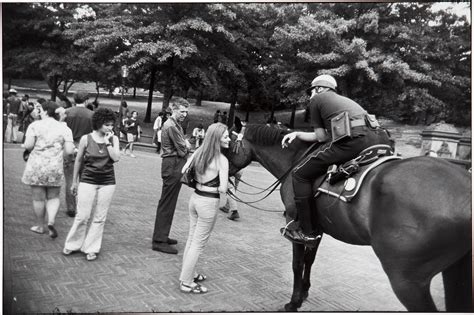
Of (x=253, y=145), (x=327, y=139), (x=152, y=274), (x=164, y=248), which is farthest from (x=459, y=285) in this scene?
(x=164, y=248)

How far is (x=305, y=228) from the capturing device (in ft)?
12.6

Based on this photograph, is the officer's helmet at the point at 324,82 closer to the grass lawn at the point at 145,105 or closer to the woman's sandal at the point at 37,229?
the grass lawn at the point at 145,105

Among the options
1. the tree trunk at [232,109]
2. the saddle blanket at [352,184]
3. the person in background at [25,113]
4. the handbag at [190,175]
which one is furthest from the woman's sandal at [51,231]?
the saddle blanket at [352,184]

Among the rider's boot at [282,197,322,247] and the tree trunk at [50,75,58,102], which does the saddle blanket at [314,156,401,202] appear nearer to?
the rider's boot at [282,197,322,247]

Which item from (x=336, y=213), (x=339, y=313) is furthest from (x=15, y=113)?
(x=339, y=313)

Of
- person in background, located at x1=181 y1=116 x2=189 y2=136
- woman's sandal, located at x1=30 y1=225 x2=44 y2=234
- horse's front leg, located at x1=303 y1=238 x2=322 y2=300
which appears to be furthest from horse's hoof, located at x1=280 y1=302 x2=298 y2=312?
woman's sandal, located at x1=30 y1=225 x2=44 y2=234

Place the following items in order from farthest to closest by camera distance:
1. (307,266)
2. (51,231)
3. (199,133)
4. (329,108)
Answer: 1. (199,133)
2. (51,231)
3. (307,266)
4. (329,108)

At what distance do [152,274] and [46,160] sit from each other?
6.39 feet

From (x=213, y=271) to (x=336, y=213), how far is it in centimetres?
197

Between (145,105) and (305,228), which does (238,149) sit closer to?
(305,228)

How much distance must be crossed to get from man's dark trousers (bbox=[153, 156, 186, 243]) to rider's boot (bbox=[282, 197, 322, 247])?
198cm

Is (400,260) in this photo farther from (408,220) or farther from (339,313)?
(339,313)

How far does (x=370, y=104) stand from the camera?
8.88 metres

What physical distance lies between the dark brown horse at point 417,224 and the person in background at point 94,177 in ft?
9.20
